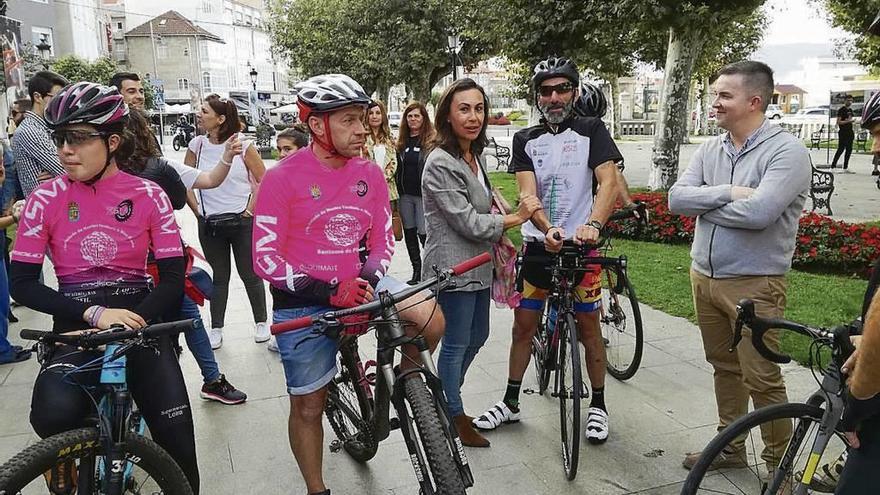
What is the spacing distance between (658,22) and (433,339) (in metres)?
10.0

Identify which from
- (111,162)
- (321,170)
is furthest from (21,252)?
(321,170)

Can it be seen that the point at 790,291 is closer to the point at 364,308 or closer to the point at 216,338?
the point at 216,338

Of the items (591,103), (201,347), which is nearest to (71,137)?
(201,347)

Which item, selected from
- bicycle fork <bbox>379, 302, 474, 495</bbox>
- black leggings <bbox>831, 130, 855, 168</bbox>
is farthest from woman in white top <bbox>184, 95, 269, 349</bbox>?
black leggings <bbox>831, 130, 855, 168</bbox>

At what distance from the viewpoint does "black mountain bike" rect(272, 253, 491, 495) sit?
230cm

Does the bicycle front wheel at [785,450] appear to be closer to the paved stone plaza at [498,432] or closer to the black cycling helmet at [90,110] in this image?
the paved stone plaza at [498,432]

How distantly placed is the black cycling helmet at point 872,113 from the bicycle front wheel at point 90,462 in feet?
8.51

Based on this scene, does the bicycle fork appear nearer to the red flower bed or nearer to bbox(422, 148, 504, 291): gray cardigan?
bbox(422, 148, 504, 291): gray cardigan

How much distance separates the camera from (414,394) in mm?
Answer: 2479

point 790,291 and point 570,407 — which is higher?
point 570,407

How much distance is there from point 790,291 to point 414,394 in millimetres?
5667

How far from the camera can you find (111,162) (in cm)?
262

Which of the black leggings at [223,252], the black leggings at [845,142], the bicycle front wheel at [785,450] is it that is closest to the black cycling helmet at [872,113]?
the bicycle front wheel at [785,450]

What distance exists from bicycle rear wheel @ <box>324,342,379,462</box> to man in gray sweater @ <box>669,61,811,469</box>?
1.67 m
